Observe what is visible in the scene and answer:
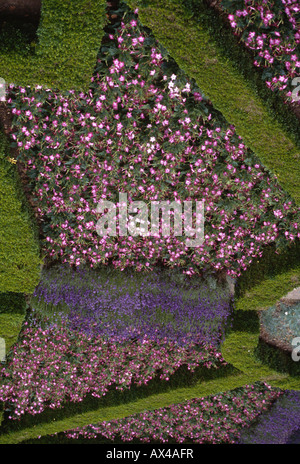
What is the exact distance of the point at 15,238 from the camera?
6.60 m

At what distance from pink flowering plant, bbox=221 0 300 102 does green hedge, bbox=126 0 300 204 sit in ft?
0.53

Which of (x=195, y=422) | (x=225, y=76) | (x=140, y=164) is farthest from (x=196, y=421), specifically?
(x=225, y=76)

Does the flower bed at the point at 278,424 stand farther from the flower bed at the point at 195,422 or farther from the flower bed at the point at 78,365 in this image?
the flower bed at the point at 78,365

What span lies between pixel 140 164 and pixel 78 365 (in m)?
4.45

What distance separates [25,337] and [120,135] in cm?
446

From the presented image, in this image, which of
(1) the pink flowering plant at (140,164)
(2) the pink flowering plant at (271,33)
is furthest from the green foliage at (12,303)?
(2) the pink flowering plant at (271,33)

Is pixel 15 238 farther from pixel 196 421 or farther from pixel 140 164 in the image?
pixel 196 421

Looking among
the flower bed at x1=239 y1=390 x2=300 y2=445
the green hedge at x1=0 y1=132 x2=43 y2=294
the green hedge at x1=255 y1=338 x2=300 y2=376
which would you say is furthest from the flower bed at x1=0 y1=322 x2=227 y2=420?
the flower bed at x1=239 y1=390 x2=300 y2=445

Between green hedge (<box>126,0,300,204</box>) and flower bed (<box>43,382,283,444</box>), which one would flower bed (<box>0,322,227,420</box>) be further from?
green hedge (<box>126,0,300,204</box>)

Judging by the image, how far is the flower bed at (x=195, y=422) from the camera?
9.17 meters

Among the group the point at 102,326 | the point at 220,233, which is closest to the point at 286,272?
the point at 220,233

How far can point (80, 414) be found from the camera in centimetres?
852

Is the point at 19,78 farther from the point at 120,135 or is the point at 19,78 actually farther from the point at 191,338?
the point at 191,338

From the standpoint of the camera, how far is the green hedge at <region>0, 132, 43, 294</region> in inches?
240
